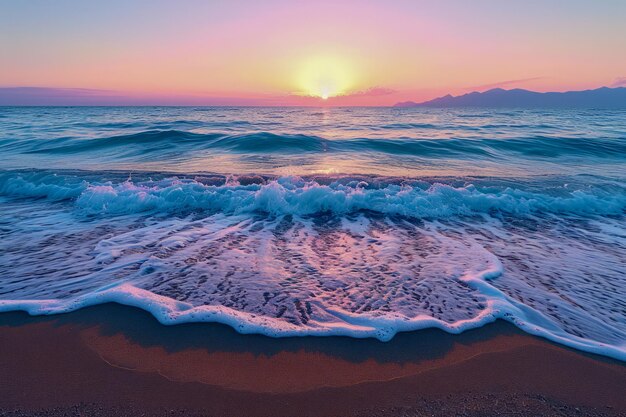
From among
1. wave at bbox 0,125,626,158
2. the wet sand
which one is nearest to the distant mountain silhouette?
wave at bbox 0,125,626,158

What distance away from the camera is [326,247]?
5332 millimetres

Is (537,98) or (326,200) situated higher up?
(537,98)

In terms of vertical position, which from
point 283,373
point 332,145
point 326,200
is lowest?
point 283,373

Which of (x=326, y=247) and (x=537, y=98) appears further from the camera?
(x=537, y=98)

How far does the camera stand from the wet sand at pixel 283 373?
94.3 inches

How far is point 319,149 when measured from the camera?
15742 mm

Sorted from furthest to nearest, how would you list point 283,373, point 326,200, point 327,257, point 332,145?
point 332,145 < point 326,200 < point 327,257 < point 283,373

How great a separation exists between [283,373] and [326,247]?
275cm

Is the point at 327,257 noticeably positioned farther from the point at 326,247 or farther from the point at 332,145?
the point at 332,145

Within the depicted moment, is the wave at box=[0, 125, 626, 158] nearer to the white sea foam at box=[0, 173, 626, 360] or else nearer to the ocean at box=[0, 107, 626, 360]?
the ocean at box=[0, 107, 626, 360]

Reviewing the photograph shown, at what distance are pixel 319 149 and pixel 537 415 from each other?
1410 centimetres

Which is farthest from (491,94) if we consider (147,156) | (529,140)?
(147,156)

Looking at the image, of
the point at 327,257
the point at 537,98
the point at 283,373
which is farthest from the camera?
the point at 537,98

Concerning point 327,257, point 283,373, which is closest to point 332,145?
point 327,257
